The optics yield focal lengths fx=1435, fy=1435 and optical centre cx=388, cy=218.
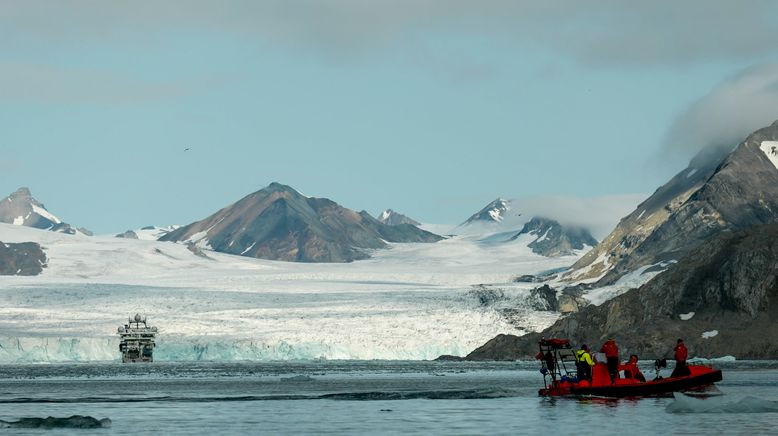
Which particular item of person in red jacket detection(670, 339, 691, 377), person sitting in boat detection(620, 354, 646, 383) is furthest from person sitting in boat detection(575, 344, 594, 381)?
person in red jacket detection(670, 339, 691, 377)

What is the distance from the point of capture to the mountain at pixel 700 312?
164 m

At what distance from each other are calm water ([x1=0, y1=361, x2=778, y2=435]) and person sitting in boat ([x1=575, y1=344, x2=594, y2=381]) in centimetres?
195

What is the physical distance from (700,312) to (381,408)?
115379 millimetres

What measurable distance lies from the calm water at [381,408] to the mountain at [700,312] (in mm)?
63089

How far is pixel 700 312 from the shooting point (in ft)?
570

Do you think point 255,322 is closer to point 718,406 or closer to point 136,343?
point 136,343

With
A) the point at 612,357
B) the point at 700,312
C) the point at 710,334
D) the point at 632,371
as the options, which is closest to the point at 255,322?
the point at 700,312

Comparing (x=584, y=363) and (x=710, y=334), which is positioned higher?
(x=710, y=334)

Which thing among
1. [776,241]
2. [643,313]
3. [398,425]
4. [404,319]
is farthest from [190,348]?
[398,425]

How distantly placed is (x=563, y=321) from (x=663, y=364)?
376ft

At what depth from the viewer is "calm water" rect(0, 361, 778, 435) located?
5219cm

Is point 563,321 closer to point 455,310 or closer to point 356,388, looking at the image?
point 455,310

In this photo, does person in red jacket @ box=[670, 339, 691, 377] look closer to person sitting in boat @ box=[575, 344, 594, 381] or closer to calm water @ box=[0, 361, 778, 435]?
calm water @ box=[0, 361, 778, 435]

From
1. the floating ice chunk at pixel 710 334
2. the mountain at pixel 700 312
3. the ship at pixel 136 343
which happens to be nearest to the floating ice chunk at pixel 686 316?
the mountain at pixel 700 312
